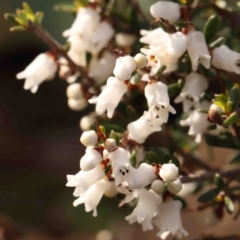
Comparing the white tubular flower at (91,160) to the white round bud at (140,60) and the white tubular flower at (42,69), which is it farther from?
the white tubular flower at (42,69)

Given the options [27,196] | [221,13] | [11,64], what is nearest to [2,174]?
→ [27,196]

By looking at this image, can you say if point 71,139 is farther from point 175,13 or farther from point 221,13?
point 175,13

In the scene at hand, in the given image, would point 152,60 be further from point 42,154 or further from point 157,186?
point 42,154

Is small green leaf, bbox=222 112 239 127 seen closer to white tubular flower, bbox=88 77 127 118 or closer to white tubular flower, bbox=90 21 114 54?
white tubular flower, bbox=88 77 127 118

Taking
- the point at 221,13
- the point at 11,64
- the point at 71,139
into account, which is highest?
the point at 221,13

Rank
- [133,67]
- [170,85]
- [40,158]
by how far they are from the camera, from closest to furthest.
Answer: [133,67], [170,85], [40,158]

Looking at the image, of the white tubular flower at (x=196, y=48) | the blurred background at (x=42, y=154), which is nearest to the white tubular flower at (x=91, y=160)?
the white tubular flower at (x=196, y=48)
